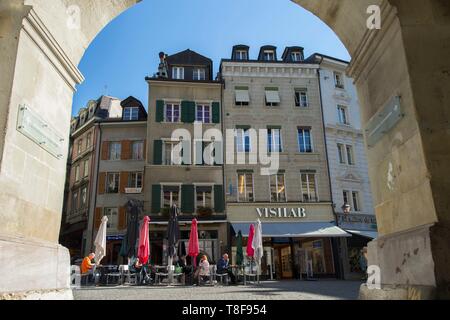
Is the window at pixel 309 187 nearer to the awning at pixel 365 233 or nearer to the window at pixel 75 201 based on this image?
the awning at pixel 365 233

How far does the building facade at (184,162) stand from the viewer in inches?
862

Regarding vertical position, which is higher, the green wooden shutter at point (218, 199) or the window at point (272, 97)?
the window at point (272, 97)

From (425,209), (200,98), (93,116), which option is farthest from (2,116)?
(93,116)

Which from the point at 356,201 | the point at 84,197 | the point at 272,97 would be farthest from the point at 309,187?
the point at 84,197

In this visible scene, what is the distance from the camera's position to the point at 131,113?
27.9 m

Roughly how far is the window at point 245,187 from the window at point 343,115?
7844 mm

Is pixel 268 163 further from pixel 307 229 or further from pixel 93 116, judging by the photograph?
pixel 93 116

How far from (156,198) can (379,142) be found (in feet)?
63.1

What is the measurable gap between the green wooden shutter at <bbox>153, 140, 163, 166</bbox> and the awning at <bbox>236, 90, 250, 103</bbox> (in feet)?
19.6

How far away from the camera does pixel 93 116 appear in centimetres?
2983

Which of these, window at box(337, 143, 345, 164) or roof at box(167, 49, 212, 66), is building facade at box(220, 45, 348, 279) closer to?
window at box(337, 143, 345, 164)

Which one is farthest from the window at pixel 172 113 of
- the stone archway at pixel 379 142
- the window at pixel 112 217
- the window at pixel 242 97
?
the stone archway at pixel 379 142

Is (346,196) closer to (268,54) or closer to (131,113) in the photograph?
(268,54)

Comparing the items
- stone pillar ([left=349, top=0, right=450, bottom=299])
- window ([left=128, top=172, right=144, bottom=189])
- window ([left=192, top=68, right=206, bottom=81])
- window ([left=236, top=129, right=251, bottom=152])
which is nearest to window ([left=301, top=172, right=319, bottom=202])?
window ([left=236, top=129, right=251, bottom=152])
